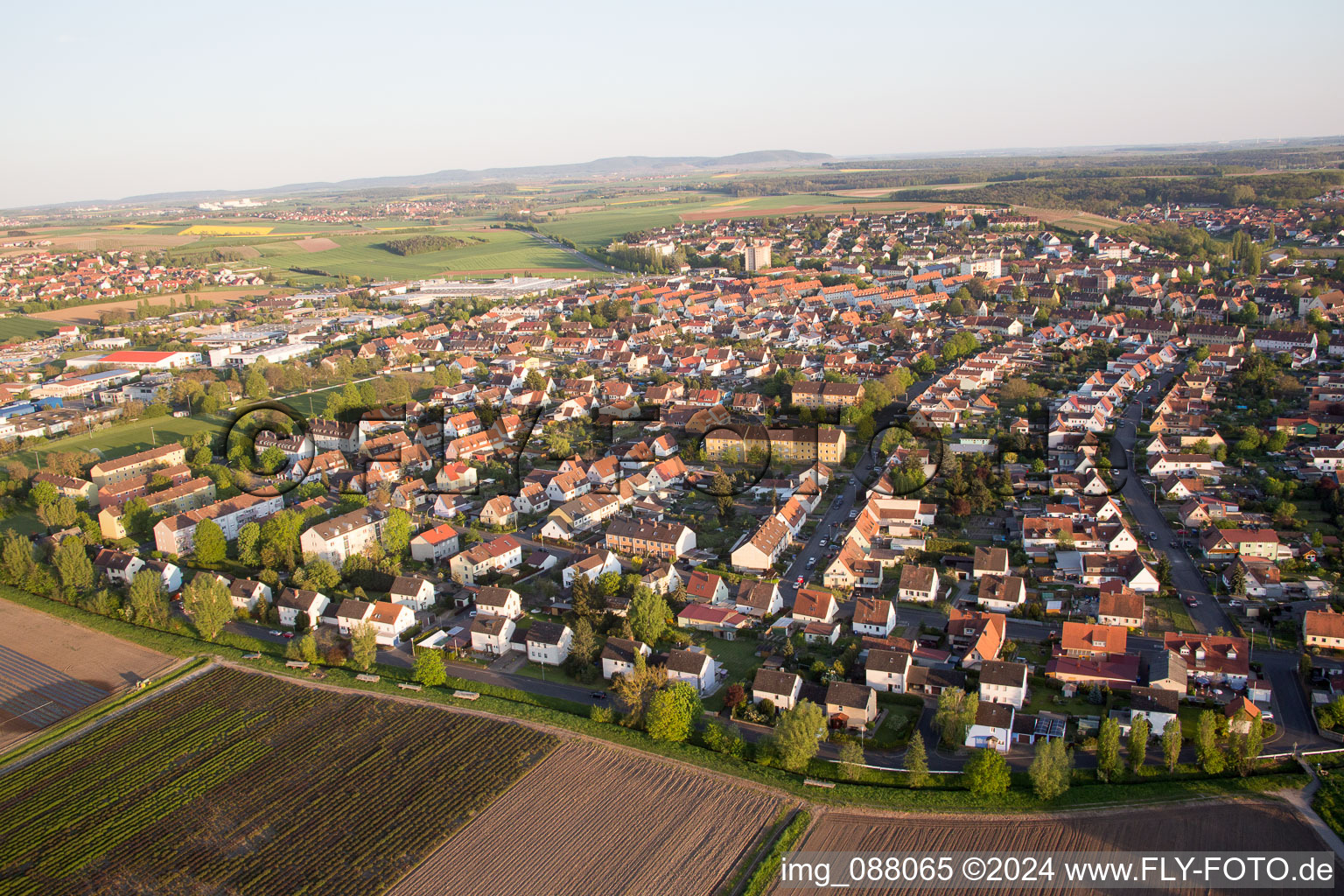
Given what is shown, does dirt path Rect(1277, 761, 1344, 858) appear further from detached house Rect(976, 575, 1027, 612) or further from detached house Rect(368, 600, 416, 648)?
detached house Rect(368, 600, 416, 648)

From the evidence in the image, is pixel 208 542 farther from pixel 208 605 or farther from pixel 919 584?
pixel 919 584

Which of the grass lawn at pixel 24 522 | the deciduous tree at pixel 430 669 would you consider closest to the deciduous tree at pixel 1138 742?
the deciduous tree at pixel 430 669

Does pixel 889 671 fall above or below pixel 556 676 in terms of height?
above

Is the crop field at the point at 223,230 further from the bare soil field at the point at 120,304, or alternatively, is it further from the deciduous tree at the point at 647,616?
the deciduous tree at the point at 647,616

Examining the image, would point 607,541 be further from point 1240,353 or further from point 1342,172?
point 1342,172

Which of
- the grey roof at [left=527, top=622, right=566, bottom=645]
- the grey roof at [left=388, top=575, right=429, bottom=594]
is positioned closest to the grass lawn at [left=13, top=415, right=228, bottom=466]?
the grey roof at [left=388, top=575, right=429, bottom=594]

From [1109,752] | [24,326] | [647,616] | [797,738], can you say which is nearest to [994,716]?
[1109,752]
